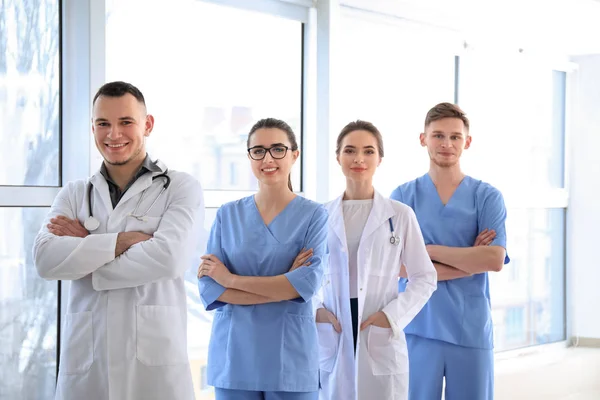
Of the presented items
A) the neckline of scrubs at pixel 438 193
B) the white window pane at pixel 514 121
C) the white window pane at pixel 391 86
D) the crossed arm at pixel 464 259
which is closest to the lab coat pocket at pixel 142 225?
the crossed arm at pixel 464 259

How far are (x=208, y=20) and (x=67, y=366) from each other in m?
1.80

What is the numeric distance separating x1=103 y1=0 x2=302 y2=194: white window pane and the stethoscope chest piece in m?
0.92

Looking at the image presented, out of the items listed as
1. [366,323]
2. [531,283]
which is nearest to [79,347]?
[366,323]

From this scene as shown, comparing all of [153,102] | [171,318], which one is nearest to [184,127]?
[153,102]

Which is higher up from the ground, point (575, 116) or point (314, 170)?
point (575, 116)

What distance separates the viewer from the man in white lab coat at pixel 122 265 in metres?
2.02

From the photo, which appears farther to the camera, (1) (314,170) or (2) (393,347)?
(1) (314,170)

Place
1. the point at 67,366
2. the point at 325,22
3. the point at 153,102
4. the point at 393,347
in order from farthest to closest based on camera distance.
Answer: the point at 325,22 < the point at 153,102 < the point at 393,347 < the point at 67,366

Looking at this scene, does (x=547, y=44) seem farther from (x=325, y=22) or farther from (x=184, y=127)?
(x=184, y=127)

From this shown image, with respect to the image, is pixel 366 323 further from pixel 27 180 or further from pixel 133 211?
pixel 27 180

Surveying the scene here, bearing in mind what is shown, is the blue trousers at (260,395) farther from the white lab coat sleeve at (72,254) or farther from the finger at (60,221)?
the finger at (60,221)

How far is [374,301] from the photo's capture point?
96.3 inches

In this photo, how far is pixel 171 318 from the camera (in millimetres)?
2115

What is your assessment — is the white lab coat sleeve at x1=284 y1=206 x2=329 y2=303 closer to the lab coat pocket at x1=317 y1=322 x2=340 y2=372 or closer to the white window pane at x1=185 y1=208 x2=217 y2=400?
the lab coat pocket at x1=317 y1=322 x2=340 y2=372
